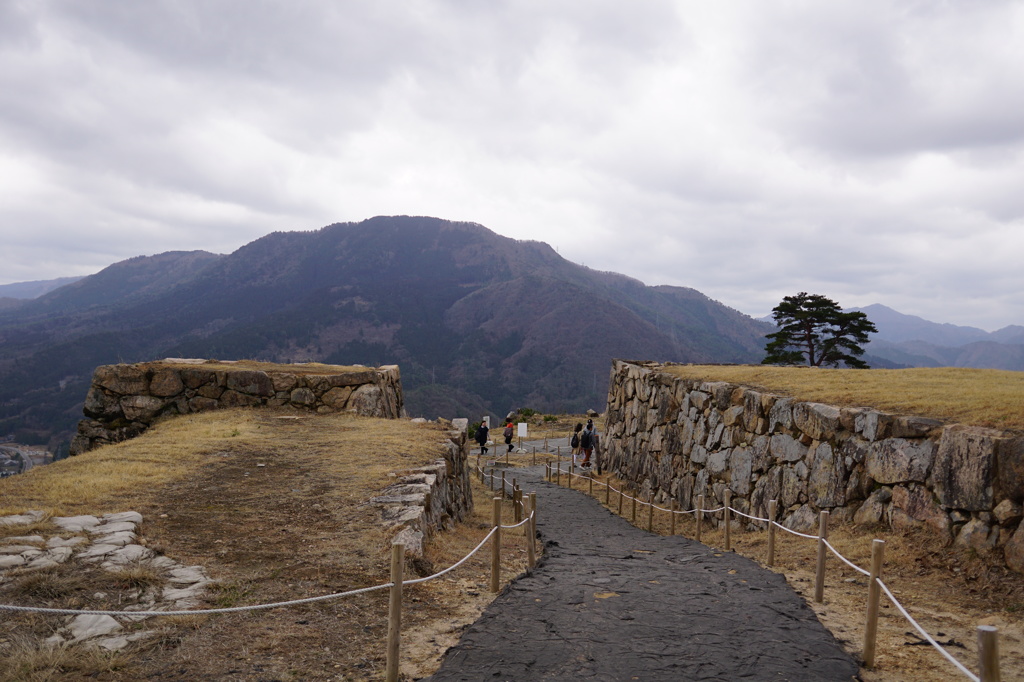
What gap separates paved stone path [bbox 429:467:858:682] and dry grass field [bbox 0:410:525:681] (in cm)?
51

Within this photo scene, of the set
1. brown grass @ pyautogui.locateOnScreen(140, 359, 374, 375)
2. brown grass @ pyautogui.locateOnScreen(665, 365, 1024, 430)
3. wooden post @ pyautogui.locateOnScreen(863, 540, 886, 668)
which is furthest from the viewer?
brown grass @ pyautogui.locateOnScreen(140, 359, 374, 375)

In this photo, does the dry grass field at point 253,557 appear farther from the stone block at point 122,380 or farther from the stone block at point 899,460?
the stone block at point 899,460

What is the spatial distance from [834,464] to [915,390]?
90.6 inches

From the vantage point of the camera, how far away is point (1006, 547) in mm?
6734

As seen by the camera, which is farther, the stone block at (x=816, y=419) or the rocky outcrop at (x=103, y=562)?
the stone block at (x=816, y=419)

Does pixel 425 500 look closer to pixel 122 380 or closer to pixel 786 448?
pixel 786 448

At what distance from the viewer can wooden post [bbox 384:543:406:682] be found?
14.5 feet

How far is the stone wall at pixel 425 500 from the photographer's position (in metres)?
7.70

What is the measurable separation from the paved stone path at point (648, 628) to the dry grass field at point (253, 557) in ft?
1.68

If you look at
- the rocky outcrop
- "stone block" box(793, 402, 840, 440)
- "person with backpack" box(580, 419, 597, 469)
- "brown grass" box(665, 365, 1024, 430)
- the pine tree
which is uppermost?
the pine tree

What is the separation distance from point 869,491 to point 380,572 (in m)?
7.40

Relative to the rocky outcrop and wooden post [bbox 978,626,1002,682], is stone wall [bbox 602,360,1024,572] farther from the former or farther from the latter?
the rocky outcrop

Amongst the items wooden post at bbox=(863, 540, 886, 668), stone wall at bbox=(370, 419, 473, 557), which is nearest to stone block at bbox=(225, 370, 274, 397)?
stone wall at bbox=(370, 419, 473, 557)

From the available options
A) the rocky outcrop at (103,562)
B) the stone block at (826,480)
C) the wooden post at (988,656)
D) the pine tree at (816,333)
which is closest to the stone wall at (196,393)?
the rocky outcrop at (103,562)
